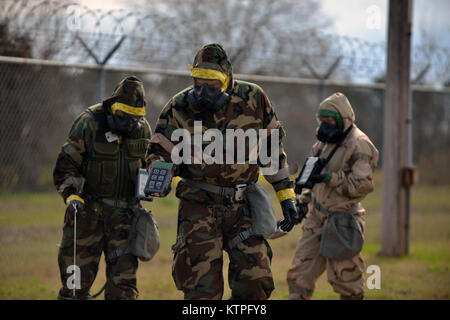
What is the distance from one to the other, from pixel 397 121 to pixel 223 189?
5276 millimetres

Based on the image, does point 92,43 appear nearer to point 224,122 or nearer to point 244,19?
point 224,122

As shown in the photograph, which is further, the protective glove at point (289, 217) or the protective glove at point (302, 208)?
the protective glove at point (302, 208)

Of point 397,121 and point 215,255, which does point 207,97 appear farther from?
point 397,121

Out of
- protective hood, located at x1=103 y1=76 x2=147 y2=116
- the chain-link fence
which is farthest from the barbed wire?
protective hood, located at x1=103 y1=76 x2=147 y2=116

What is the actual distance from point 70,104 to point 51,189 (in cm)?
114

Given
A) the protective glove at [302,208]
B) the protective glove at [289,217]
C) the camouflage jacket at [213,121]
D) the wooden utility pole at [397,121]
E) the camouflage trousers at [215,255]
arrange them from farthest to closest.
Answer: the wooden utility pole at [397,121] → the protective glove at [302,208] → the protective glove at [289,217] → the camouflage jacket at [213,121] → the camouflage trousers at [215,255]

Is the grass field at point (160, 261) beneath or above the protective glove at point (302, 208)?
beneath

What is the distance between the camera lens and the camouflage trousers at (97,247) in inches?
221

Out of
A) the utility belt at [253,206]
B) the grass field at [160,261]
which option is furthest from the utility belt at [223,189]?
the grass field at [160,261]

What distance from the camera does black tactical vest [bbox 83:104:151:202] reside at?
5.65 metres

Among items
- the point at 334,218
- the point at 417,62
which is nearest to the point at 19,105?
the point at 334,218

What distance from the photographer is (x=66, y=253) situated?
5.66 meters

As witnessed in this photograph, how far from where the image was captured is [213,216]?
4711 mm

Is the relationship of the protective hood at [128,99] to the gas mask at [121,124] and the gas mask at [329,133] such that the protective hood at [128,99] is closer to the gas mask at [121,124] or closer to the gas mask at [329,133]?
the gas mask at [121,124]
